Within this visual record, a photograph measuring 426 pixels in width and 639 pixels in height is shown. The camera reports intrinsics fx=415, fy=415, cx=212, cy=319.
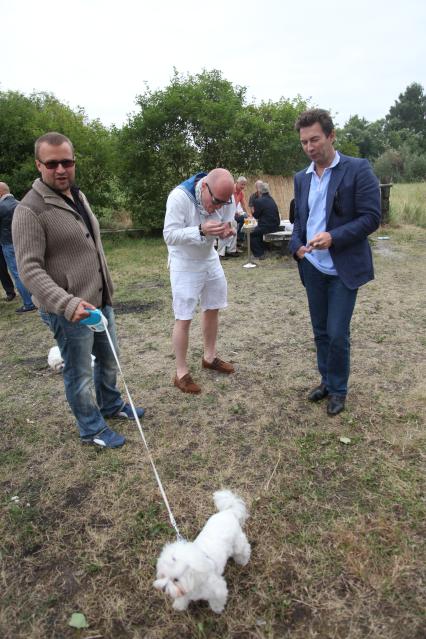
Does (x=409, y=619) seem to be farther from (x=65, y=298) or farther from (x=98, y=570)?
(x=65, y=298)

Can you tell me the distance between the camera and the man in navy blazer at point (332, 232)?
2.52 m

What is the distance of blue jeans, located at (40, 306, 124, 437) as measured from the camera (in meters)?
2.44

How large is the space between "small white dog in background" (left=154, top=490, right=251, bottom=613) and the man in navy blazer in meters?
1.39

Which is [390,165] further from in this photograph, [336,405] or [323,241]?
[323,241]

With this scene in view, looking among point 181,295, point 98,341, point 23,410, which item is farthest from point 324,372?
point 23,410

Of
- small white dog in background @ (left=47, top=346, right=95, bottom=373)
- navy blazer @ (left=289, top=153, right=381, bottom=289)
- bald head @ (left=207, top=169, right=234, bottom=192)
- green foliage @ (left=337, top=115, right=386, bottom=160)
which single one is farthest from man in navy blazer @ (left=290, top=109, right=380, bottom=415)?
green foliage @ (left=337, top=115, right=386, bottom=160)

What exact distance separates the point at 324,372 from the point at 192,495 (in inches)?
55.4

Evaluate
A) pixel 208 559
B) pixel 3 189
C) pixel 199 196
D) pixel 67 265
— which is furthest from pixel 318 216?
pixel 3 189

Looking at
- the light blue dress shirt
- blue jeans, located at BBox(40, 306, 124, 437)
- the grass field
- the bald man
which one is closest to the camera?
the grass field

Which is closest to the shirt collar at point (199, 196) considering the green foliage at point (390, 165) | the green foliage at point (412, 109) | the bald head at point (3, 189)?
the bald head at point (3, 189)

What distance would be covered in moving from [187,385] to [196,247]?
3.75 ft

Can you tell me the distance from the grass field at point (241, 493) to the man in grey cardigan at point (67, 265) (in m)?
0.47

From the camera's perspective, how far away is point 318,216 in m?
→ 2.77

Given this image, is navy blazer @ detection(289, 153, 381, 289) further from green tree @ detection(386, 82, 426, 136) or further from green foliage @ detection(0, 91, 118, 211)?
green tree @ detection(386, 82, 426, 136)
